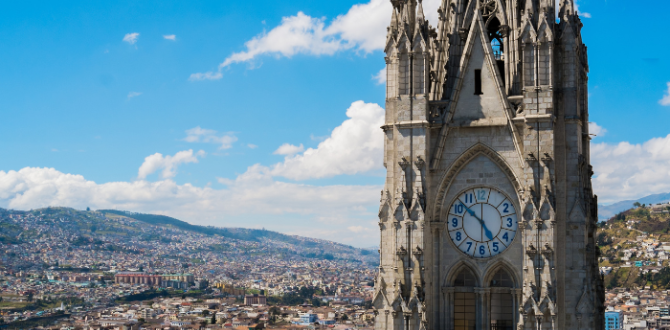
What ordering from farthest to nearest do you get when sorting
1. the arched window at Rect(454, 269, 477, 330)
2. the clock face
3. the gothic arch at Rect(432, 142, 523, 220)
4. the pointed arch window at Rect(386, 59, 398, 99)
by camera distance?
the pointed arch window at Rect(386, 59, 398, 99), the arched window at Rect(454, 269, 477, 330), the gothic arch at Rect(432, 142, 523, 220), the clock face

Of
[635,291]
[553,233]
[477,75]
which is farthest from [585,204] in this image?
[635,291]

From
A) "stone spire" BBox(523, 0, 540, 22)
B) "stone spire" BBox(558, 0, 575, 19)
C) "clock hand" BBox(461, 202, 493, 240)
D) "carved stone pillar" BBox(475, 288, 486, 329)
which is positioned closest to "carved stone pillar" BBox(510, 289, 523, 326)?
"carved stone pillar" BBox(475, 288, 486, 329)

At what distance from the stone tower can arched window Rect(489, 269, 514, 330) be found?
0.05 m

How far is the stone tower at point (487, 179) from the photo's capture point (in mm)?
32688

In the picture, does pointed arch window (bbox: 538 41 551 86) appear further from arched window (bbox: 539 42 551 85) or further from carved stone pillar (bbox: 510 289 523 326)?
carved stone pillar (bbox: 510 289 523 326)

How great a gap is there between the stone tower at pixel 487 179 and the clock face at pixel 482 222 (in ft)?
0.13

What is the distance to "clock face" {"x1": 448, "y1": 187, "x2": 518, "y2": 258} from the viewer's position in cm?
3381

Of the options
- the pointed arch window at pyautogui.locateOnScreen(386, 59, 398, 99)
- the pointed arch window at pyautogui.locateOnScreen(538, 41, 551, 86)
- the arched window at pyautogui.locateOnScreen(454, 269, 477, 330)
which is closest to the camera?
the pointed arch window at pyautogui.locateOnScreen(538, 41, 551, 86)

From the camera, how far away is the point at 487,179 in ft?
112

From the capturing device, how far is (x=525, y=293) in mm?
32031

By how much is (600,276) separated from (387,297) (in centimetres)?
889

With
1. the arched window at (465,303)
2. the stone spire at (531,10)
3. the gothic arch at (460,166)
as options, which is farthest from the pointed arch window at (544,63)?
the arched window at (465,303)

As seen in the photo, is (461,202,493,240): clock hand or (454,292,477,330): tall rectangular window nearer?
(461,202,493,240): clock hand

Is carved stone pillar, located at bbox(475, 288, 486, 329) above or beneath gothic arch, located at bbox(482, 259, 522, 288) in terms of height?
beneath
